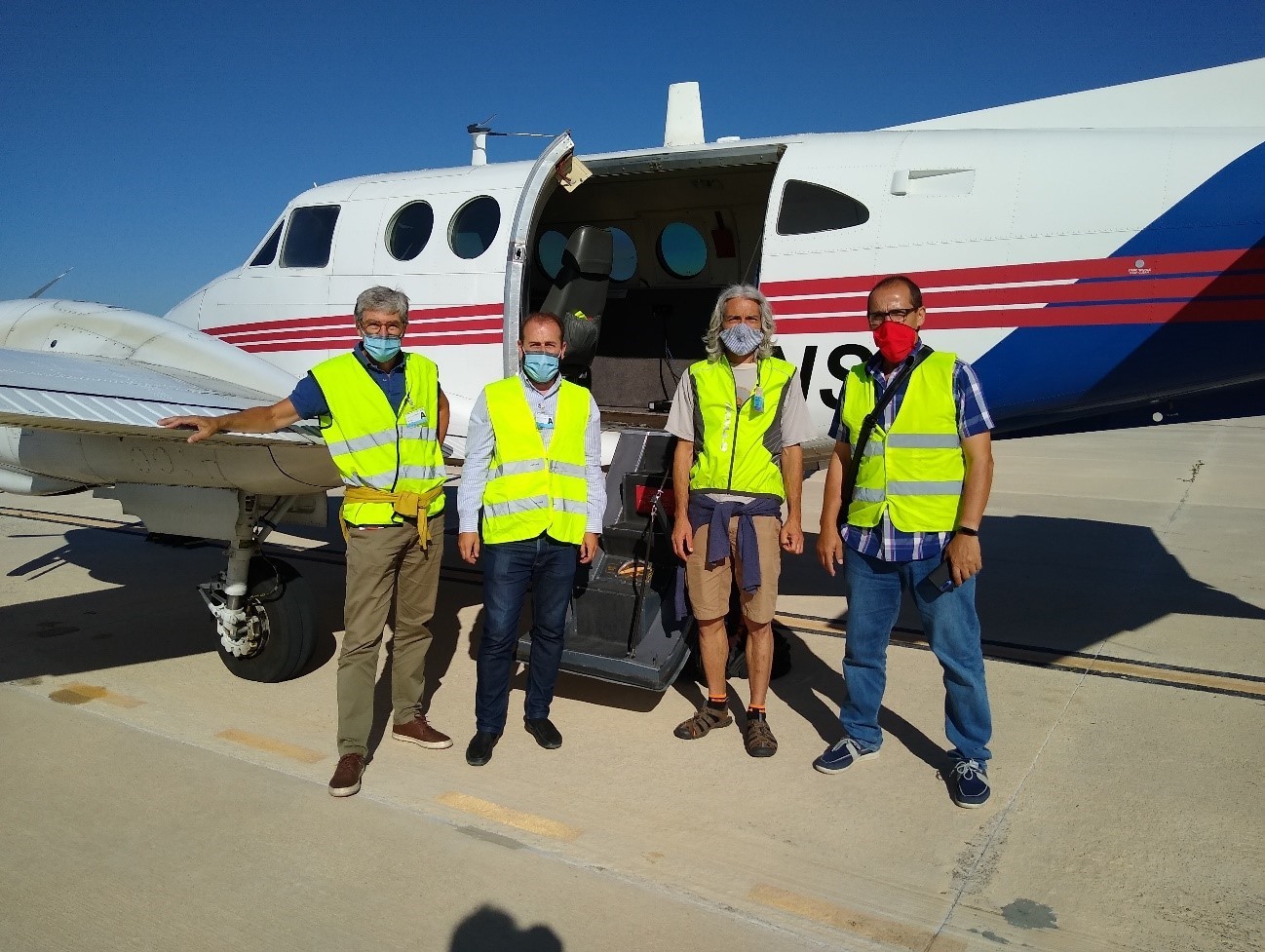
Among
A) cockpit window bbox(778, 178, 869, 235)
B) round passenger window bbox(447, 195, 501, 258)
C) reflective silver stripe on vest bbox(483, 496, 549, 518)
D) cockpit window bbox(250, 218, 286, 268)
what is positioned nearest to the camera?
reflective silver stripe on vest bbox(483, 496, 549, 518)

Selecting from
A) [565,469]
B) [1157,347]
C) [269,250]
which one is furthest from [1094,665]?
[269,250]

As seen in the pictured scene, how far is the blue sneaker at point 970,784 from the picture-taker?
3883mm

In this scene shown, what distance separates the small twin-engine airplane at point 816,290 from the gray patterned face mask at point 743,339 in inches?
59.3

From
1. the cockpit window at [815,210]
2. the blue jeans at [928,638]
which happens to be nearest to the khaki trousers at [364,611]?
the blue jeans at [928,638]

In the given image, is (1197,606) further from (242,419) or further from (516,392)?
(242,419)

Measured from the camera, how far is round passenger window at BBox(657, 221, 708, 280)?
8.48 meters

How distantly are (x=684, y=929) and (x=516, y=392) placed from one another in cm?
232

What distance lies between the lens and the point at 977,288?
18.0 ft

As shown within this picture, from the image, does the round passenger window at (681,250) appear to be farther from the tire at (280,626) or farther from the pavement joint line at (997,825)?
the pavement joint line at (997,825)

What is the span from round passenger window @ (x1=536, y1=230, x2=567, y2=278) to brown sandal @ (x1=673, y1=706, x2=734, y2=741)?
5.17 m

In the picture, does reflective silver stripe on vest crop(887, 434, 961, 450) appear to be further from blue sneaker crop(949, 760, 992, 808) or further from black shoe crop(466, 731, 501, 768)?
black shoe crop(466, 731, 501, 768)

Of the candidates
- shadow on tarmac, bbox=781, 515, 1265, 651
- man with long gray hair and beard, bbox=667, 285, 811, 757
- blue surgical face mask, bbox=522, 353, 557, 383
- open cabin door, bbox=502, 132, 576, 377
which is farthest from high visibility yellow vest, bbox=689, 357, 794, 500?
shadow on tarmac, bbox=781, 515, 1265, 651

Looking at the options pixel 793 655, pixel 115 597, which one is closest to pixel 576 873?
pixel 793 655

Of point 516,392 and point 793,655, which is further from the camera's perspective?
point 793,655
